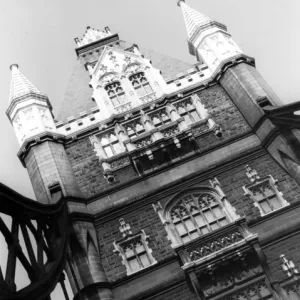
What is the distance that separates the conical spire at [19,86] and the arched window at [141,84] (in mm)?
4748

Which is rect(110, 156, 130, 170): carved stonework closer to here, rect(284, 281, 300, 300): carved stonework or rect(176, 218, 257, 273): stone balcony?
rect(176, 218, 257, 273): stone balcony

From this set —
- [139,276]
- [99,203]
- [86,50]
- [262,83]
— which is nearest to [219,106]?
[262,83]

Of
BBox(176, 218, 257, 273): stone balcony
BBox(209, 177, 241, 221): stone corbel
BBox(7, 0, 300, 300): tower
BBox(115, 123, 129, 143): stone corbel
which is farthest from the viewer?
BBox(115, 123, 129, 143): stone corbel

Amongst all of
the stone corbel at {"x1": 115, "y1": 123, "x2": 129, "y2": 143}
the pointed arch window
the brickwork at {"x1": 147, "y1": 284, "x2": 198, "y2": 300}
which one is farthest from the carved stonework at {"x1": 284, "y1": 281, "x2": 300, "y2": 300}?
the stone corbel at {"x1": 115, "y1": 123, "x2": 129, "y2": 143}

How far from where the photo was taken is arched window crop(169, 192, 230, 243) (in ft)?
53.1

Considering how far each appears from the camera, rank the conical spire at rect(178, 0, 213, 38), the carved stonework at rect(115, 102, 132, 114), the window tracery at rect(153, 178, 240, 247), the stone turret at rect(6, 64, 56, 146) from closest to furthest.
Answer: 1. the window tracery at rect(153, 178, 240, 247)
2. the stone turret at rect(6, 64, 56, 146)
3. the carved stonework at rect(115, 102, 132, 114)
4. the conical spire at rect(178, 0, 213, 38)

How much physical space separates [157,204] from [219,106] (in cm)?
560

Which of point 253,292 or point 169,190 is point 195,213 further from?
point 253,292

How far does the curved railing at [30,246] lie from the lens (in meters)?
9.13

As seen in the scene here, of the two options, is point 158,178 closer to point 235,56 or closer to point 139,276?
point 139,276

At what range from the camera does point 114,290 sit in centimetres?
1498

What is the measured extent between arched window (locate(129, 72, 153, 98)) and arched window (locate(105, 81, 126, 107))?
71 cm

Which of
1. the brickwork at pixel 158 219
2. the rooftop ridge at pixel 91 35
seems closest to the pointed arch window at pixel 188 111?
the brickwork at pixel 158 219

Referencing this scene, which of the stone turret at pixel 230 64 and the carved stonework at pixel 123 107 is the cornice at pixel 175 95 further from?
the carved stonework at pixel 123 107
